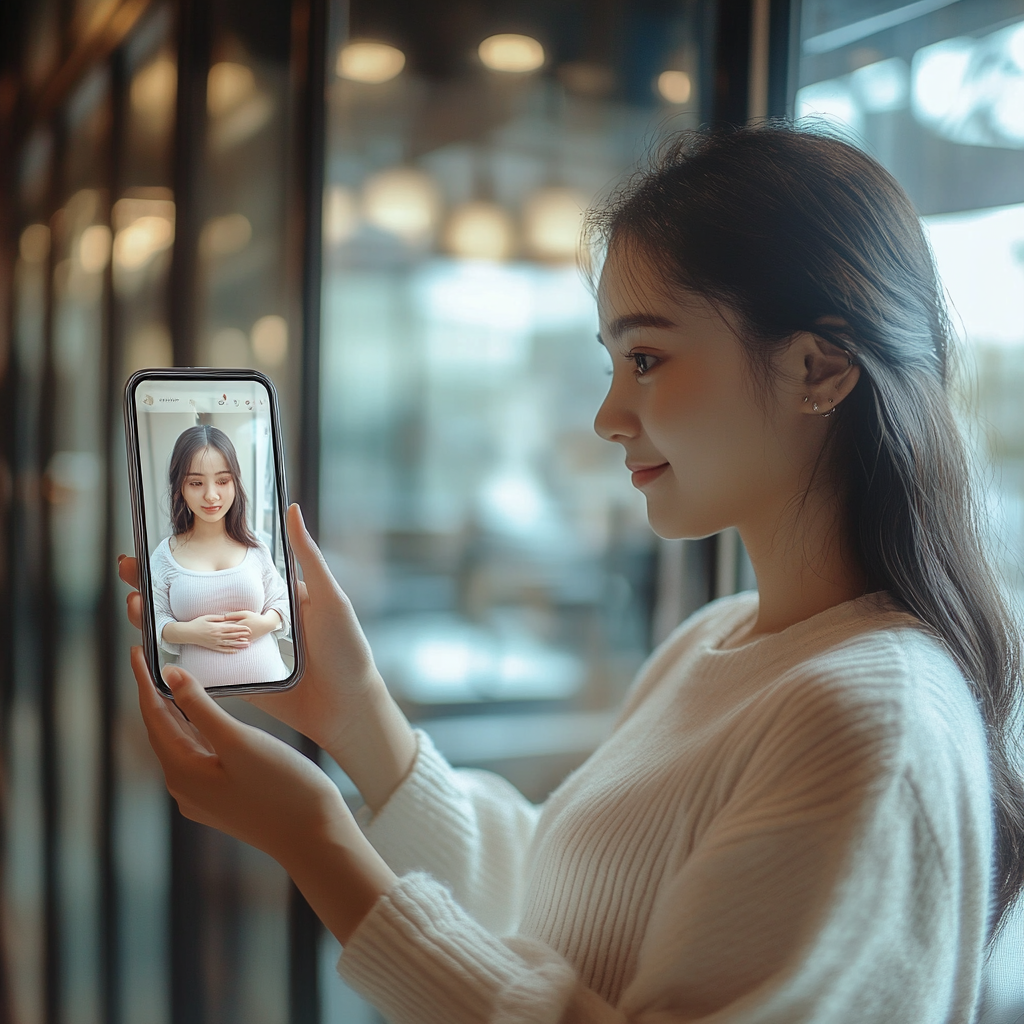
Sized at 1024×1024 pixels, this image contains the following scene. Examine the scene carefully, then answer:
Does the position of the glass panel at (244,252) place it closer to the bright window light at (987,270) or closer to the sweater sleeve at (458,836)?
the sweater sleeve at (458,836)

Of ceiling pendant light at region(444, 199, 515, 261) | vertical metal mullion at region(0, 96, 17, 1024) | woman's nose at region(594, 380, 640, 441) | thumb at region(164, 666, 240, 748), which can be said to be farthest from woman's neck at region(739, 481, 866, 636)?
vertical metal mullion at region(0, 96, 17, 1024)

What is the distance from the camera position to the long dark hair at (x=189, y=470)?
2.29 ft

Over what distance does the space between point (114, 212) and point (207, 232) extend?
13 centimetres

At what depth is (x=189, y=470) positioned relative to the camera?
0.70 m

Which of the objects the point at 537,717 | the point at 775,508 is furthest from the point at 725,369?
the point at 537,717

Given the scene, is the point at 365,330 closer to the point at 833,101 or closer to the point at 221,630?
the point at 221,630

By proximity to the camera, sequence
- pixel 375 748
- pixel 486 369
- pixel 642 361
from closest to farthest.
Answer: pixel 642 361 → pixel 375 748 → pixel 486 369

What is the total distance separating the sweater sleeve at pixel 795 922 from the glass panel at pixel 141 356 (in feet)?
2.34

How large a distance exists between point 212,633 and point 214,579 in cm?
4

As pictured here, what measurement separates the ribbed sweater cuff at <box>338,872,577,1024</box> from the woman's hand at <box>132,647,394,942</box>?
2 cm

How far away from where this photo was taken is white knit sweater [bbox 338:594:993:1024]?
55 cm

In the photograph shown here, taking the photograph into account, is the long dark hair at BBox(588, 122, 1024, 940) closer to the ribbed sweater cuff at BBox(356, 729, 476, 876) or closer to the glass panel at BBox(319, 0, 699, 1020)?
the ribbed sweater cuff at BBox(356, 729, 476, 876)

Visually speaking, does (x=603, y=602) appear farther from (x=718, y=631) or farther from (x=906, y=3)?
(x=906, y=3)

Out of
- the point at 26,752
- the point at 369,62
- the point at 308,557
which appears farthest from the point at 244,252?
the point at 26,752
